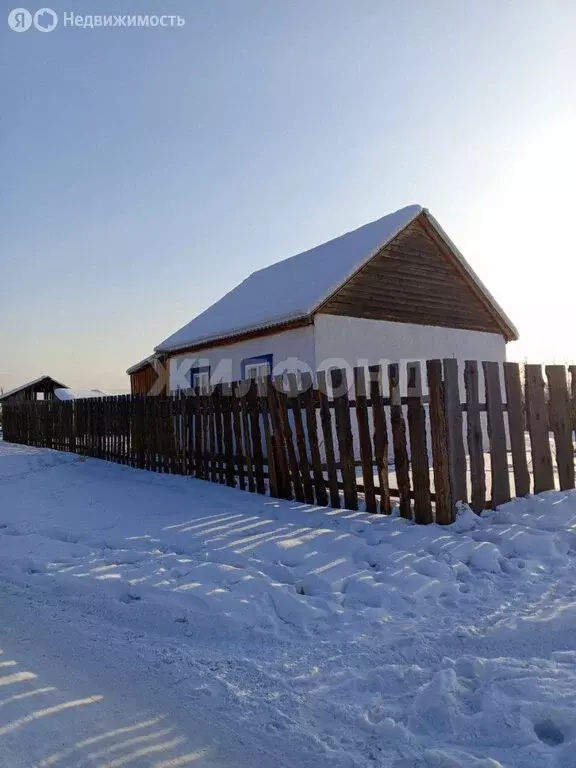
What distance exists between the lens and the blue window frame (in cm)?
1373

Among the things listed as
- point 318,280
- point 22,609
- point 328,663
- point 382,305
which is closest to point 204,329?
point 318,280

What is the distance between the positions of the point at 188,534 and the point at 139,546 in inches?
24.2

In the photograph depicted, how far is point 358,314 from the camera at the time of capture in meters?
13.3

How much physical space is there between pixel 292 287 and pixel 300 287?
0.67 metres

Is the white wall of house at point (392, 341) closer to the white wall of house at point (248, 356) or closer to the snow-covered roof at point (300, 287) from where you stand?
the white wall of house at point (248, 356)

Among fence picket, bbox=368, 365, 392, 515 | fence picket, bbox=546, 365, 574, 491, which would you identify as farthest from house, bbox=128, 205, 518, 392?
fence picket, bbox=368, 365, 392, 515

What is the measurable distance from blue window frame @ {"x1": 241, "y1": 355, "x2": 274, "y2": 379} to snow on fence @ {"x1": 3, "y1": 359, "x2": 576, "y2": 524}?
3430 mm

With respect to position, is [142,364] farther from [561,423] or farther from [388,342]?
[561,423]

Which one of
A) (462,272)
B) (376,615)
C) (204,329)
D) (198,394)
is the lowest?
(376,615)

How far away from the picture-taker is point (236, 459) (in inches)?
349

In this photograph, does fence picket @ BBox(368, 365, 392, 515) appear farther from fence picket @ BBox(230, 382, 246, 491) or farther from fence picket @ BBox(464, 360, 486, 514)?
fence picket @ BBox(230, 382, 246, 491)

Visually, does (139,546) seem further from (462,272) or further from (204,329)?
(462,272)

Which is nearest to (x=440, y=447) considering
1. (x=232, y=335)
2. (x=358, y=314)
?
(x=358, y=314)

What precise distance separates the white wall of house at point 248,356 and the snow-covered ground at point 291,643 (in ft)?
22.4
